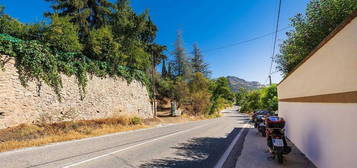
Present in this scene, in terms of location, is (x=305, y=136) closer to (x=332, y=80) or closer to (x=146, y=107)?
(x=332, y=80)

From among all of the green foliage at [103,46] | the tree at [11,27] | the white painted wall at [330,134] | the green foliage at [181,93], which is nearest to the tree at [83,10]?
the green foliage at [103,46]

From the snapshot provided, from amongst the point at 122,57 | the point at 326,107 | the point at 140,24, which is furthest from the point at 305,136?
the point at 140,24

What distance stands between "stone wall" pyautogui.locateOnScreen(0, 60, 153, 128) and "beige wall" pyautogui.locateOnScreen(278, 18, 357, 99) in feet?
48.5

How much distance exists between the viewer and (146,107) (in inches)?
988

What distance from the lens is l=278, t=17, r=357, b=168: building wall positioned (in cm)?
312

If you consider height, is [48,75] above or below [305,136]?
above

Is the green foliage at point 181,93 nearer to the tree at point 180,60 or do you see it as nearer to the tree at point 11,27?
the tree at point 180,60

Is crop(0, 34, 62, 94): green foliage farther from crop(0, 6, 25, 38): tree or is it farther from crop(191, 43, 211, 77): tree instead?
crop(191, 43, 211, 77): tree

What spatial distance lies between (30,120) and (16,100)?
4.94ft

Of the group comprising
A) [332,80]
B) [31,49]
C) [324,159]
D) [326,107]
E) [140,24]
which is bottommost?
[324,159]

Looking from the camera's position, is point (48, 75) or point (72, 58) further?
point (72, 58)

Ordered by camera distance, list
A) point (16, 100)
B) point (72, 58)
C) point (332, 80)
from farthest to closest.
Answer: point (72, 58), point (16, 100), point (332, 80)

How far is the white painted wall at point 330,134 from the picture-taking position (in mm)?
3156

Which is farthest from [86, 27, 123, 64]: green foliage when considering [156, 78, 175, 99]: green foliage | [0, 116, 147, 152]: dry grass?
[156, 78, 175, 99]: green foliage
